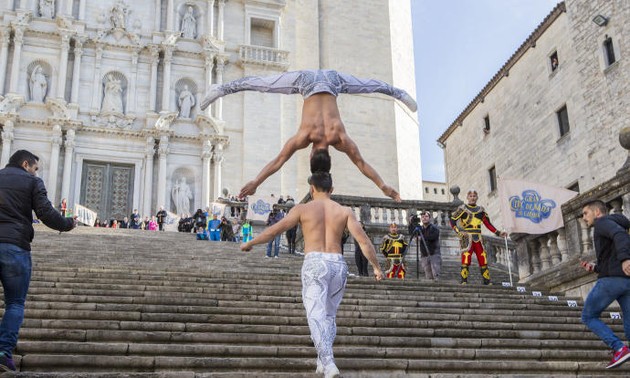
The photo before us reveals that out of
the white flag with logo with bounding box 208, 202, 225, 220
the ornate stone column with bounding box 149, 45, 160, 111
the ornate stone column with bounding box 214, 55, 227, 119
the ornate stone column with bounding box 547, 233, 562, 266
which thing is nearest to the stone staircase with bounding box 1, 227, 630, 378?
the ornate stone column with bounding box 547, 233, 562, 266

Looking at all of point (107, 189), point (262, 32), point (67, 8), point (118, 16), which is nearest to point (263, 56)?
point (262, 32)

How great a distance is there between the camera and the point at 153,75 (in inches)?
1272

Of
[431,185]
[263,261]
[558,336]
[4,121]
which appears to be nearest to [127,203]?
[4,121]

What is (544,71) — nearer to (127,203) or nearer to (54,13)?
(127,203)

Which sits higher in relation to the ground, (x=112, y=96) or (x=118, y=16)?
(x=118, y=16)

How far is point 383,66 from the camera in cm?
3709

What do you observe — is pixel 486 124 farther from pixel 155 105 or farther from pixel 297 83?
pixel 297 83

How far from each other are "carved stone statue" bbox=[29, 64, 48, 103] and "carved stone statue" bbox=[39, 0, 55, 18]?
94.2 inches

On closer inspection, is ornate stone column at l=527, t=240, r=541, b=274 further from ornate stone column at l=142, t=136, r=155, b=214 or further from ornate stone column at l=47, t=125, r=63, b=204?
ornate stone column at l=47, t=125, r=63, b=204

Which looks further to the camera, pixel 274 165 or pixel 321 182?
pixel 274 165

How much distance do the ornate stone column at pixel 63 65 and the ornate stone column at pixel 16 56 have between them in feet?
5.26

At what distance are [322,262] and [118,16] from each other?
1150 inches

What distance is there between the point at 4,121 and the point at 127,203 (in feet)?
19.1

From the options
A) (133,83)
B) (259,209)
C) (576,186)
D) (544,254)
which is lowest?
(544,254)
